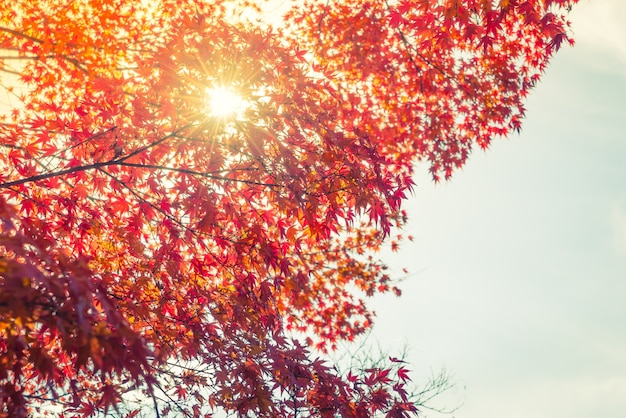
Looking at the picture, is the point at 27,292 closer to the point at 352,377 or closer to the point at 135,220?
the point at 135,220

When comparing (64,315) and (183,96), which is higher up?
(183,96)

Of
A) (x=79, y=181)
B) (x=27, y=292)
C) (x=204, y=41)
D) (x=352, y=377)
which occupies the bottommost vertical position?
(x=27, y=292)

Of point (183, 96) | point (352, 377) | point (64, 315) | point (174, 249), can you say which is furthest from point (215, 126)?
point (352, 377)

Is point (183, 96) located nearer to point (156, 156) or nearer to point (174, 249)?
point (156, 156)

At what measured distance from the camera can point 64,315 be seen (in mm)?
2547

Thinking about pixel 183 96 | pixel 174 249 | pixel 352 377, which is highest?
pixel 183 96

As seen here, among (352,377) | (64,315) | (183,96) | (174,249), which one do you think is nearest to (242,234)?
(174,249)

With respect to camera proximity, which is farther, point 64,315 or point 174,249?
point 174,249

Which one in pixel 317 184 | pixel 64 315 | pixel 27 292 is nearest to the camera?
pixel 27 292

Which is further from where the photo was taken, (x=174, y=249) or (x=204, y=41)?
(x=174, y=249)

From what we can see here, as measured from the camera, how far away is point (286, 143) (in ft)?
15.8

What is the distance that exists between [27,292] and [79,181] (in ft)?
10.1

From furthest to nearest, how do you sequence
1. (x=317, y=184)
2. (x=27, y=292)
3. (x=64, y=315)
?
1. (x=317, y=184)
2. (x=64, y=315)
3. (x=27, y=292)

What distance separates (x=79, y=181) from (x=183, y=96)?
1.49 m
